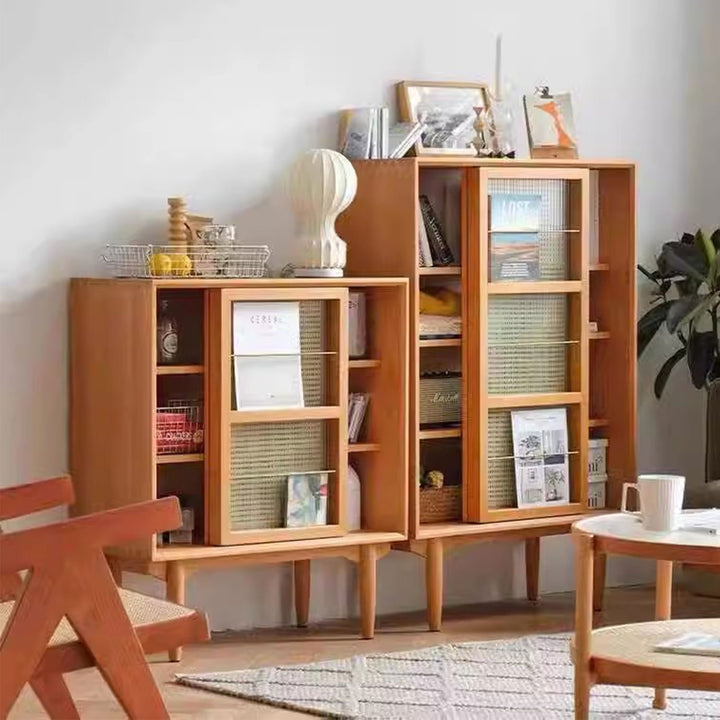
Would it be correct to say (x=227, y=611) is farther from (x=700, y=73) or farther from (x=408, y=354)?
(x=700, y=73)

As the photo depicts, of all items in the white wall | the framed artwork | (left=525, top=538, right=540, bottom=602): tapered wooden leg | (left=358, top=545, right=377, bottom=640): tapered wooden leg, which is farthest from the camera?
(left=525, top=538, right=540, bottom=602): tapered wooden leg

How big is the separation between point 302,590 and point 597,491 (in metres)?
0.96

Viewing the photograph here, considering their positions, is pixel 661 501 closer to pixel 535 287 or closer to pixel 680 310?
pixel 535 287

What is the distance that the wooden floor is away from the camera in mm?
3996

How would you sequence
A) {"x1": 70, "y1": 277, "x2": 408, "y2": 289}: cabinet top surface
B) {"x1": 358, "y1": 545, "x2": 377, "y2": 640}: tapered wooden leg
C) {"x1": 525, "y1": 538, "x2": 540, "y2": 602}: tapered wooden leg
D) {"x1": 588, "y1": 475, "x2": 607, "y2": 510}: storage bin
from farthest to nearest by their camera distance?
{"x1": 525, "y1": 538, "x2": 540, "y2": 602}: tapered wooden leg, {"x1": 588, "y1": 475, "x2": 607, "y2": 510}: storage bin, {"x1": 358, "y1": 545, "x2": 377, "y2": 640}: tapered wooden leg, {"x1": 70, "y1": 277, "x2": 408, "y2": 289}: cabinet top surface

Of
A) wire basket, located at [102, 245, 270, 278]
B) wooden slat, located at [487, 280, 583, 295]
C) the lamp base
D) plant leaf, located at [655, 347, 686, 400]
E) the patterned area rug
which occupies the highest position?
wire basket, located at [102, 245, 270, 278]

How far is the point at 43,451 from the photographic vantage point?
15.0ft

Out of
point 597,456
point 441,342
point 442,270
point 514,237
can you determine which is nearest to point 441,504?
point 441,342

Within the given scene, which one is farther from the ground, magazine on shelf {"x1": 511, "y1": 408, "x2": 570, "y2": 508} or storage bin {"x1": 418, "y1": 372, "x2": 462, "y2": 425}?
storage bin {"x1": 418, "y1": 372, "x2": 462, "y2": 425}

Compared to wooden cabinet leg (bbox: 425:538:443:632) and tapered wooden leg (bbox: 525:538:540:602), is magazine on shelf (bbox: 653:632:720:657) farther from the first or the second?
tapered wooden leg (bbox: 525:538:540:602)

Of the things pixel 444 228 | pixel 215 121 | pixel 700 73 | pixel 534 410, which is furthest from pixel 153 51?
pixel 700 73

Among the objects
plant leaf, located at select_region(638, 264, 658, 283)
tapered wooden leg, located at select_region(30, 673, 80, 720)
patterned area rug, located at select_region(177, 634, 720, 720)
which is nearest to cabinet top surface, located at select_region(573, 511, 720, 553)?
patterned area rug, located at select_region(177, 634, 720, 720)

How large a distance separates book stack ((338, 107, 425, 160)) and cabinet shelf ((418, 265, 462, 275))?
1.11 feet

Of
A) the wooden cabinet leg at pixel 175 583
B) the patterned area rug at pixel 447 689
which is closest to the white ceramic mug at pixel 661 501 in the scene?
the patterned area rug at pixel 447 689
